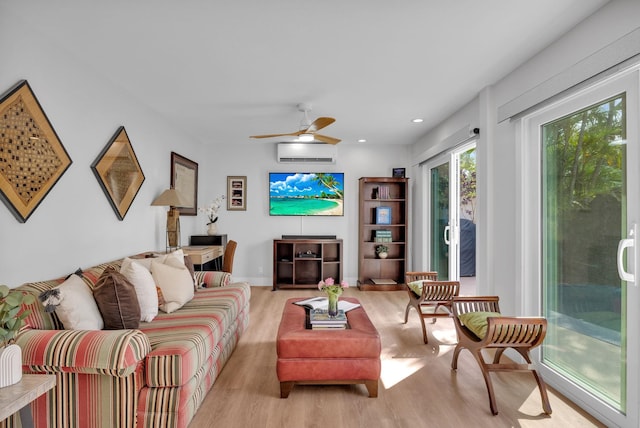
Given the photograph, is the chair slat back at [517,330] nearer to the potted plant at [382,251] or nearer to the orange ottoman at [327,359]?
the orange ottoman at [327,359]

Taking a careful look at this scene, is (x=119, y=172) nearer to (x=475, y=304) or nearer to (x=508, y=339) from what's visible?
(x=475, y=304)

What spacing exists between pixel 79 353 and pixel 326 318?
156 cm

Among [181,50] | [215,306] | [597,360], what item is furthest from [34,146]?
[597,360]

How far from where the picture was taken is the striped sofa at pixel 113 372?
5.65 ft

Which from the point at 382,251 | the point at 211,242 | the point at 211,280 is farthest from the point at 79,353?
the point at 382,251

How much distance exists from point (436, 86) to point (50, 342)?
346cm

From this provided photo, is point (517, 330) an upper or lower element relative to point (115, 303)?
lower

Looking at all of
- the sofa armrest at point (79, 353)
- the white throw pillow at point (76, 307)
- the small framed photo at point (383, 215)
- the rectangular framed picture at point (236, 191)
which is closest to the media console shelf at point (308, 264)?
the small framed photo at point (383, 215)

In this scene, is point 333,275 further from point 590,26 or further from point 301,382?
point 590,26

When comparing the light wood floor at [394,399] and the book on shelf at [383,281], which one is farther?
the book on shelf at [383,281]

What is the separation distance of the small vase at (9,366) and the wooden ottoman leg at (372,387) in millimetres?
1888

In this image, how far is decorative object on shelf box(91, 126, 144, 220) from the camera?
310 cm

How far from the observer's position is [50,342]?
1745 millimetres

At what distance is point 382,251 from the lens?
595 cm
